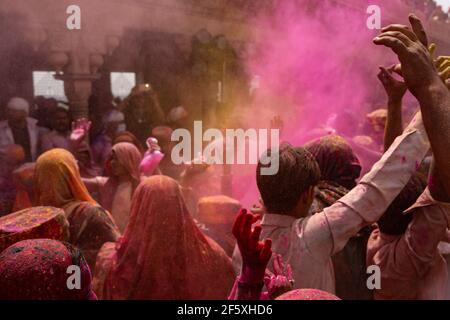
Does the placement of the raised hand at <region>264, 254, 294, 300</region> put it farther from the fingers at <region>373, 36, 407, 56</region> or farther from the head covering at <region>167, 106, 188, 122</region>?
the head covering at <region>167, 106, 188, 122</region>

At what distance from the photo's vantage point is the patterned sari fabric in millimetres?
2115

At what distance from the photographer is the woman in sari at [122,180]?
133 inches

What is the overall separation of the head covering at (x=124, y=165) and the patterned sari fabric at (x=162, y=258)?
119 cm

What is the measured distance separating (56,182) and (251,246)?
1864 millimetres

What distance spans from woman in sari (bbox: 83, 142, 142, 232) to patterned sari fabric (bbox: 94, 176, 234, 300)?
1.16 metres

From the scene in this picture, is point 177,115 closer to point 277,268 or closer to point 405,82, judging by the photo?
point 405,82

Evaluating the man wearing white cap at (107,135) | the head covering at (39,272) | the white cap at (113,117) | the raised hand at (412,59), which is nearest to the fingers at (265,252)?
the head covering at (39,272)

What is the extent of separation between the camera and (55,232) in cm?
196

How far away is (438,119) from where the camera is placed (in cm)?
141

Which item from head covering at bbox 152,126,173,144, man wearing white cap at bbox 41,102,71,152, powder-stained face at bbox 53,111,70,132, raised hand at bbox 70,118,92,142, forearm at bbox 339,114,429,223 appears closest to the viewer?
forearm at bbox 339,114,429,223

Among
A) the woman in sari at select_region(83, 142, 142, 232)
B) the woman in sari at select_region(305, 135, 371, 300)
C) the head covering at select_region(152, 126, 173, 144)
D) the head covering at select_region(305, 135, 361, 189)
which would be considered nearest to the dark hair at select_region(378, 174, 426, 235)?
the woman in sari at select_region(305, 135, 371, 300)

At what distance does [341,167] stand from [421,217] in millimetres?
374
